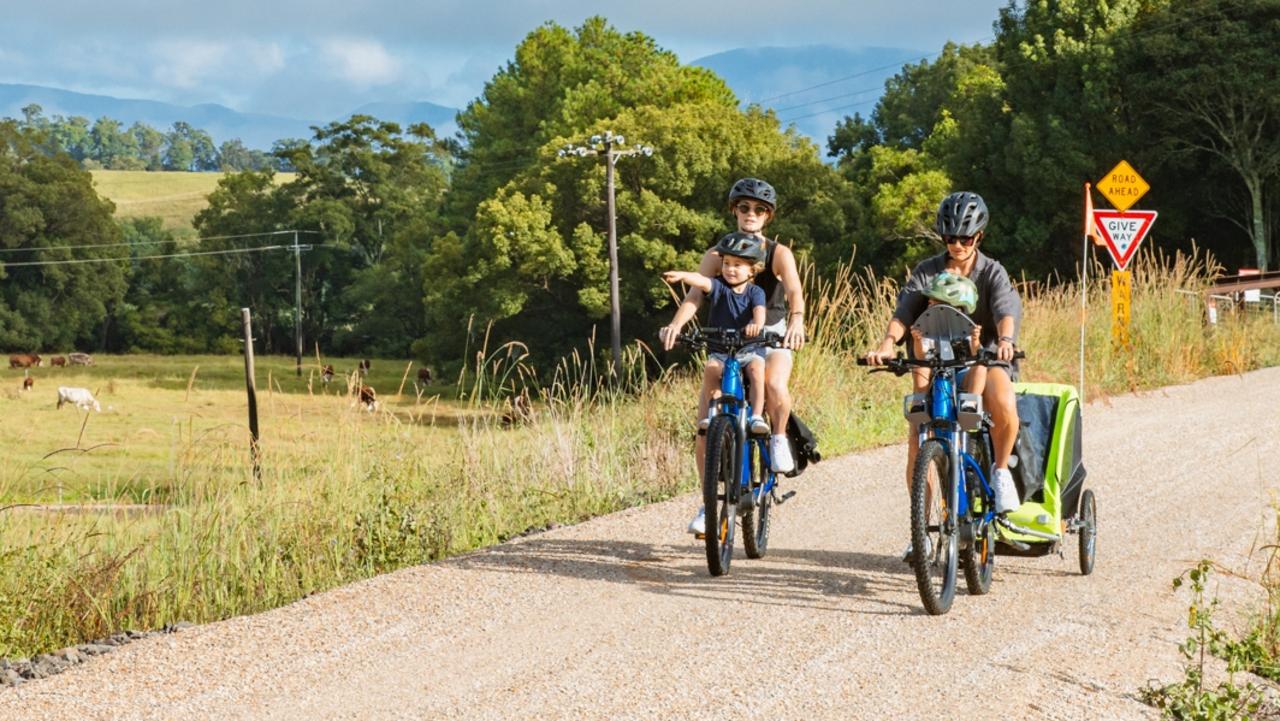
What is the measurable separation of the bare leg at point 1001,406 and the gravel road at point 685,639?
677 millimetres

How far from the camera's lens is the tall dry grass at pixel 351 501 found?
247 inches

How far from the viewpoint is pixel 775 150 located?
157 feet

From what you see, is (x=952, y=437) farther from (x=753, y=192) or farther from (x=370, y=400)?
(x=370, y=400)

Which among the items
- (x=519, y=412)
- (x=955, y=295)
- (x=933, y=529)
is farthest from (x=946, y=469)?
(x=519, y=412)

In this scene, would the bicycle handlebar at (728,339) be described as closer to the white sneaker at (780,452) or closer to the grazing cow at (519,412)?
the white sneaker at (780,452)

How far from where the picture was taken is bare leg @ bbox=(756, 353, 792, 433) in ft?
22.1

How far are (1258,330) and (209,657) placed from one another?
65.0 ft

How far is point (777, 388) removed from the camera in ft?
22.1

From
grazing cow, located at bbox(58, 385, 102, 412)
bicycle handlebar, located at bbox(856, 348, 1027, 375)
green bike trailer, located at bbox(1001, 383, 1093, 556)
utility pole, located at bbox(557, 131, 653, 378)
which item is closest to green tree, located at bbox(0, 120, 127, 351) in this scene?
grazing cow, located at bbox(58, 385, 102, 412)

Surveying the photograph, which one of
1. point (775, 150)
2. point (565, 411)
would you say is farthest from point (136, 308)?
point (565, 411)

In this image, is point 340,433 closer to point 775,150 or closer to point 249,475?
point 249,475

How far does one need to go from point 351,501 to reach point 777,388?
2.28 metres

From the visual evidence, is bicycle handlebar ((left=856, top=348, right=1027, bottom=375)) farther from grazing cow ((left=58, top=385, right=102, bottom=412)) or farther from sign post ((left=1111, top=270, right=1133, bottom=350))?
grazing cow ((left=58, top=385, right=102, bottom=412))

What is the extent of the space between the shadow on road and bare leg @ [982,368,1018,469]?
0.77 metres
